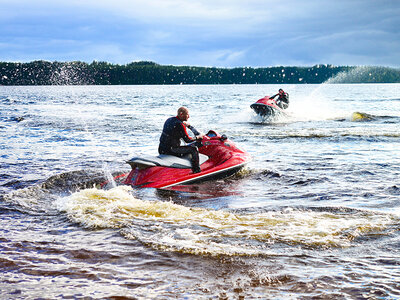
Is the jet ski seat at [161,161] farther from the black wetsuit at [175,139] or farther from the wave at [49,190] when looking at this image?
the wave at [49,190]

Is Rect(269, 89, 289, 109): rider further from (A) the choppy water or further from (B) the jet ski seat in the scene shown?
(B) the jet ski seat

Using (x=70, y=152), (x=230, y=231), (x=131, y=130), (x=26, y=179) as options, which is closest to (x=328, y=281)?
(x=230, y=231)

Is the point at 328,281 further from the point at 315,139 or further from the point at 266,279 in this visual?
the point at 315,139

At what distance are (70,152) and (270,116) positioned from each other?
14480mm

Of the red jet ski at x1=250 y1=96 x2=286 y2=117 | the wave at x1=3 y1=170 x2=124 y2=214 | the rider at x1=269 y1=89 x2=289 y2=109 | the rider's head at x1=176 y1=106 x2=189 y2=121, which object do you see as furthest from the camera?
the rider at x1=269 y1=89 x2=289 y2=109

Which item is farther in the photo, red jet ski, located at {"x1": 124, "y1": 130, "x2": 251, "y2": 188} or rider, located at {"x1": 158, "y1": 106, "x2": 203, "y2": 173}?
rider, located at {"x1": 158, "y1": 106, "x2": 203, "y2": 173}

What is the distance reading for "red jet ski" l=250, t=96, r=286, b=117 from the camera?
26172mm

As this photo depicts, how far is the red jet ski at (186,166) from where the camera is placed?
951 cm

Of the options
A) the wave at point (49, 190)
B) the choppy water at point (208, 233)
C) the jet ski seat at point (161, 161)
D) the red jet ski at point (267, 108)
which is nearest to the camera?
the choppy water at point (208, 233)

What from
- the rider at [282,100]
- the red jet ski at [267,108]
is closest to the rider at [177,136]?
the red jet ski at [267,108]

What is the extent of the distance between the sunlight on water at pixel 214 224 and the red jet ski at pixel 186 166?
102 centimetres

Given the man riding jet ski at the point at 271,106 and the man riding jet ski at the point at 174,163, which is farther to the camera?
the man riding jet ski at the point at 271,106

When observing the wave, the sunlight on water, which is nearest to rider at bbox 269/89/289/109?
the wave

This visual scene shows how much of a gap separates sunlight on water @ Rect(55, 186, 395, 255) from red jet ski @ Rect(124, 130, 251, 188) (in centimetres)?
102
